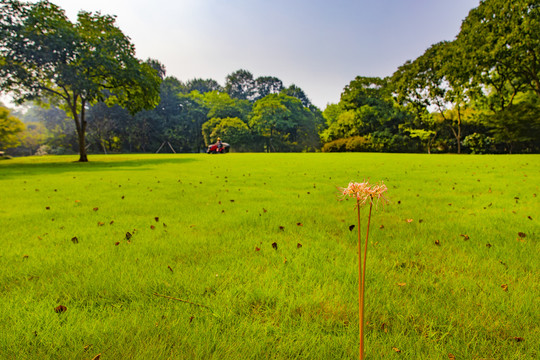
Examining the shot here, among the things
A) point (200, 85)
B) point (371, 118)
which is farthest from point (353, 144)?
point (200, 85)

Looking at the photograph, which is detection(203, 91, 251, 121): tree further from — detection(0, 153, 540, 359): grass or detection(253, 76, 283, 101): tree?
detection(0, 153, 540, 359): grass

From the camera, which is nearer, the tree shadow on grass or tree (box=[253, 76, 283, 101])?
the tree shadow on grass

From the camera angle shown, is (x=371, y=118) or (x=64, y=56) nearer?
(x=64, y=56)

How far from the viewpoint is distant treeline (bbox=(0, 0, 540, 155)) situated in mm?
21375

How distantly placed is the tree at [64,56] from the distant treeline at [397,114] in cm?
229

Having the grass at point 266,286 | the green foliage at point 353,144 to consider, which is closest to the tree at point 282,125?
the green foliage at point 353,144

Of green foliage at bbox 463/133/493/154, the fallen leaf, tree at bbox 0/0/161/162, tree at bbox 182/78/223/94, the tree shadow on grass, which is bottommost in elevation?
the fallen leaf

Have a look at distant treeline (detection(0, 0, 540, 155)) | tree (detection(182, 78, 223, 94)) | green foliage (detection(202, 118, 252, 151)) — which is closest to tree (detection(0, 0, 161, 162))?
distant treeline (detection(0, 0, 540, 155))

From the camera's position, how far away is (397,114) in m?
37.1

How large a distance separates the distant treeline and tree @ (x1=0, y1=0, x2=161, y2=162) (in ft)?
7.51

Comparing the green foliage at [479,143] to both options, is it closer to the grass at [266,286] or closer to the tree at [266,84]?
the grass at [266,286]

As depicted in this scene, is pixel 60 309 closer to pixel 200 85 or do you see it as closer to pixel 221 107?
pixel 221 107

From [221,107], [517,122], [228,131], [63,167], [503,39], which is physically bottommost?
[63,167]

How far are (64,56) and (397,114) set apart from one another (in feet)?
127
